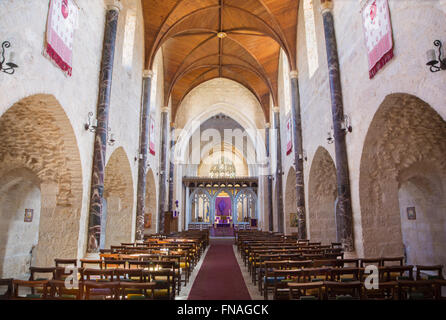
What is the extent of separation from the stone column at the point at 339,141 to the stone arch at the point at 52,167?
745 centimetres

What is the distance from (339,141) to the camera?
909 cm

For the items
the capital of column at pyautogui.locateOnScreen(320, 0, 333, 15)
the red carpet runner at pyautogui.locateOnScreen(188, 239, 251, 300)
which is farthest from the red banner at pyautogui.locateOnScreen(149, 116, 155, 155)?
the capital of column at pyautogui.locateOnScreen(320, 0, 333, 15)

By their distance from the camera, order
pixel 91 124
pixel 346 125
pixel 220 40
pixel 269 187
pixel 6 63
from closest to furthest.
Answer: pixel 6 63, pixel 91 124, pixel 346 125, pixel 220 40, pixel 269 187

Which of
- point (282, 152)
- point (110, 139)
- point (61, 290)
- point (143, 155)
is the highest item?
point (282, 152)

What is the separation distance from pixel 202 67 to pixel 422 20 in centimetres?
1806

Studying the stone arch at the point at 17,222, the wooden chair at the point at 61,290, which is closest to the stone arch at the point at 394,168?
the wooden chair at the point at 61,290

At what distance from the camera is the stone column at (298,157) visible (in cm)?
1312

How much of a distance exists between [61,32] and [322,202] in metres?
11.2

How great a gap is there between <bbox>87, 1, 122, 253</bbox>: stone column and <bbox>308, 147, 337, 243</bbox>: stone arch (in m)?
8.20

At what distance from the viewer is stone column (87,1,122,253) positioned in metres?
8.50

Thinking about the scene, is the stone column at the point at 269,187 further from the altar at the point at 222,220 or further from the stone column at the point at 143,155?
the stone column at the point at 143,155

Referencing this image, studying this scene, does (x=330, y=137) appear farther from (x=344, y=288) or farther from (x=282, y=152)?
(x=282, y=152)

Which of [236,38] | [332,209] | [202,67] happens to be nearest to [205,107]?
[202,67]

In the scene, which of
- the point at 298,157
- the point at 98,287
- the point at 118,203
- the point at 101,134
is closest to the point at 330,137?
the point at 298,157
